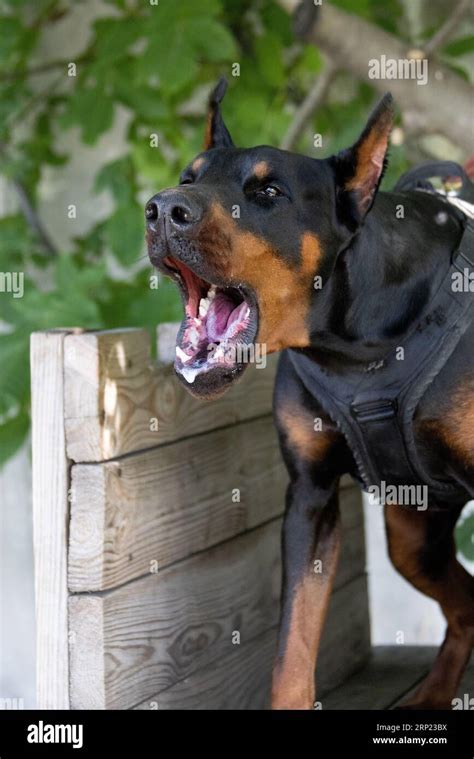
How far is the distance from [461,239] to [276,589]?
2.99ft

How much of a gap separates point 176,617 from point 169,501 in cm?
20

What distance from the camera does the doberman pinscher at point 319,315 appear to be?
5.33 ft

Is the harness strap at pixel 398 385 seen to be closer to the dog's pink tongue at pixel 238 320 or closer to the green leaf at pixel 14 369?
the dog's pink tongue at pixel 238 320

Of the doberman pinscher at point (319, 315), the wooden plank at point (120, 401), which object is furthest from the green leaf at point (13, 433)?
the doberman pinscher at point (319, 315)

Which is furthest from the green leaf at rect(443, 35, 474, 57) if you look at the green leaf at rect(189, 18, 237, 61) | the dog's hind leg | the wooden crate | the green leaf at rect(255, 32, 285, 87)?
the dog's hind leg

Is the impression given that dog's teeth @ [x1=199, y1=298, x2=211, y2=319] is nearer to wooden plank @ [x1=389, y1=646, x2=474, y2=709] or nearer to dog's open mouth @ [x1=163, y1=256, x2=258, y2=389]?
dog's open mouth @ [x1=163, y1=256, x2=258, y2=389]

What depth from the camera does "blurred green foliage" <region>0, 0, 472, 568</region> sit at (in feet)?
8.77

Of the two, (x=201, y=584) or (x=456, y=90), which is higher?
(x=456, y=90)

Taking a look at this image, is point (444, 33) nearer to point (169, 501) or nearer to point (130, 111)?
point (130, 111)

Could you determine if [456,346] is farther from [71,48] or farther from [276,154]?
[71,48]

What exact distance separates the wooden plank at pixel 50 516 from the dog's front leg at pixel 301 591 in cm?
35

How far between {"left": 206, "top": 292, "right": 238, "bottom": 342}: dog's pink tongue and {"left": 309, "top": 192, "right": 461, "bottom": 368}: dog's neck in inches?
5.0
